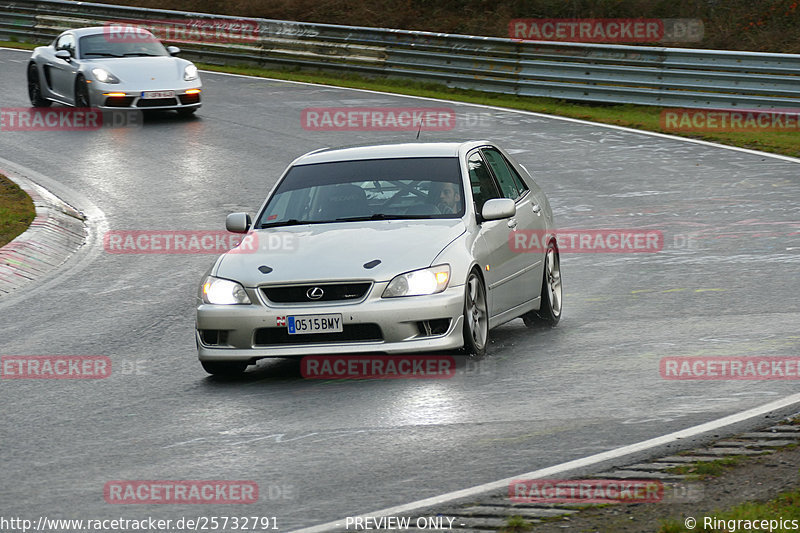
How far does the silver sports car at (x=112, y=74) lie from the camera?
23.5 meters

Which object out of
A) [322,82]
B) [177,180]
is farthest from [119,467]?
[322,82]

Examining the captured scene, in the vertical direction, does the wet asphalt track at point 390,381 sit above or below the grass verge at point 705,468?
below

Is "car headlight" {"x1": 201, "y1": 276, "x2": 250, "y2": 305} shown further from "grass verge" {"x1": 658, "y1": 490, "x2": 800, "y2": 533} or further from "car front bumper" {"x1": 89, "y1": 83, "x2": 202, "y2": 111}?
"car front bumper" {"x1": 89, "y1": 83, "x2": 202, "y2": 111}

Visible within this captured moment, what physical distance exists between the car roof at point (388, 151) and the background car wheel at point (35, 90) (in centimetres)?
1618

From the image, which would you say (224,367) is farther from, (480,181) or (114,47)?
(114,47)

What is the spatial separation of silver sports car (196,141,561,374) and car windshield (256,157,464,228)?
0.04 feet

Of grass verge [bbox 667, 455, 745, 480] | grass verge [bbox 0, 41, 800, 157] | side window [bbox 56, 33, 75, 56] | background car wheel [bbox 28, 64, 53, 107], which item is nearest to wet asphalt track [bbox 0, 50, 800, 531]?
grass verge [bbox 667, 455, 745, 480]

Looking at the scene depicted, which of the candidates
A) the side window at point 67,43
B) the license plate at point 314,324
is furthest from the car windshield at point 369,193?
the side window at point 67,43

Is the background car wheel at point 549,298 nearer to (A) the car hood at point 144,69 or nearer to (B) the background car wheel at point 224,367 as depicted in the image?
(B) the background car wheel at point 224,367

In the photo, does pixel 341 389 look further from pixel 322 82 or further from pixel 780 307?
pixel 322 82

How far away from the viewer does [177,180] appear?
1892 cm

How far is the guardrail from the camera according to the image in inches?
912

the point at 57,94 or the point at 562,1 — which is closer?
the point at 57,94

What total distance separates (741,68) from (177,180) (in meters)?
10.1
